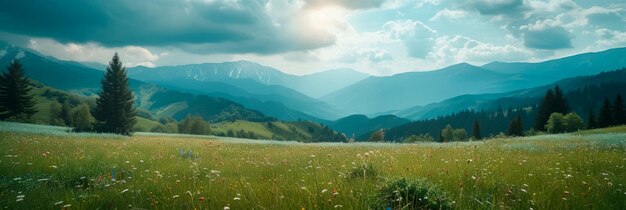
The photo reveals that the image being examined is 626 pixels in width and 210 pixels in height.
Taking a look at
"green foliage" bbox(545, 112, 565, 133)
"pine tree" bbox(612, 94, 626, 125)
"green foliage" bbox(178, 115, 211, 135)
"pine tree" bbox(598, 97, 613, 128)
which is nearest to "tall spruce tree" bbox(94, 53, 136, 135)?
"green foliage" bbox(545, 112, 565, 133)

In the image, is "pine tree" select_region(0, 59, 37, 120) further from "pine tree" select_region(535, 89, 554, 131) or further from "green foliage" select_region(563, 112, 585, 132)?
"pine tree" select_region(535, 89, 554, 131)

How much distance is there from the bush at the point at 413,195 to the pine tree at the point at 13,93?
249 ft

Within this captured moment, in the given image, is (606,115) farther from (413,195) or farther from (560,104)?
(413,195)

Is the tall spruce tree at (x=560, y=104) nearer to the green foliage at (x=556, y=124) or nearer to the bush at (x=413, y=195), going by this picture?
the green foliage at (x=556, y=124)

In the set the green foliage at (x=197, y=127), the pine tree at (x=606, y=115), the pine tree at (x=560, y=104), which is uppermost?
the pine tree at (x=560, y=104)

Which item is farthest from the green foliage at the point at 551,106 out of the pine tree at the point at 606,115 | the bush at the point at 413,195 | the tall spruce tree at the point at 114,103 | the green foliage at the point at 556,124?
the bush at the point at 413,195

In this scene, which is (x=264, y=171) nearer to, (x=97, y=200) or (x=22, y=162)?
(x=97, y=200)

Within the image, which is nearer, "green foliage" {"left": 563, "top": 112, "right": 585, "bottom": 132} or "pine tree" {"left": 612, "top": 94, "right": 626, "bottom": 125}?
"green foliage" {"left": 563, "top": 112, "right": 585, "bottom": 132}

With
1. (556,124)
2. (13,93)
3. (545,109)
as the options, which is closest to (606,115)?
(545,109)

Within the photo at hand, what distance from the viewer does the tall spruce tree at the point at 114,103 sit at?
55562 millimetres

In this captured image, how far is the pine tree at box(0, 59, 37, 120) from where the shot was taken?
6097 cm

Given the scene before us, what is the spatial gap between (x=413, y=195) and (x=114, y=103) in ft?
199

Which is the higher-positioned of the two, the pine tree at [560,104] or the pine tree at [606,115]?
the pine tree at [560,104]

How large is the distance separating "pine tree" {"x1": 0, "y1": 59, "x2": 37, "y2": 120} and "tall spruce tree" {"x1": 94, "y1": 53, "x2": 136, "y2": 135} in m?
17.3
